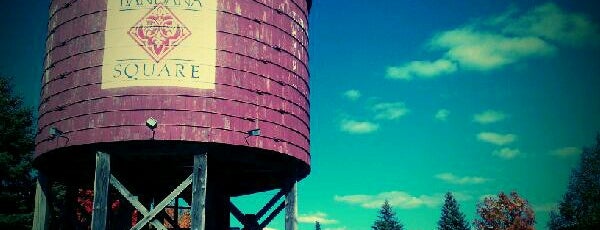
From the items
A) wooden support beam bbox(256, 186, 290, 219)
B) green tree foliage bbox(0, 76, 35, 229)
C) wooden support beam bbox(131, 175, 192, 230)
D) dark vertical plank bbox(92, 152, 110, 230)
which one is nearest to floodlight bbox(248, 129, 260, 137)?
wooden support beam bbox(131, 175, 192, 230)

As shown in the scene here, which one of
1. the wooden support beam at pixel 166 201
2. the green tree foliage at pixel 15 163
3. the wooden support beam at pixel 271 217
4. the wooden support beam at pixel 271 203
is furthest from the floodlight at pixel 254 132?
the green tree foliage at pixel 15 163

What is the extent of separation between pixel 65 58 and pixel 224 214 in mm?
4968

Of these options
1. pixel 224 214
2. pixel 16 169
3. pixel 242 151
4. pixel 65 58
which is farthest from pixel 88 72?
pixel 16 169

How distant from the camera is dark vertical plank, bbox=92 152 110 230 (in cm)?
876

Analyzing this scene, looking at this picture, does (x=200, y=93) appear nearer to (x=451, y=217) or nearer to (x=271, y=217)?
(x=271, y=217)

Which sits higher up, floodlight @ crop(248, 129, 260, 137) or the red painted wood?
the red painted wood

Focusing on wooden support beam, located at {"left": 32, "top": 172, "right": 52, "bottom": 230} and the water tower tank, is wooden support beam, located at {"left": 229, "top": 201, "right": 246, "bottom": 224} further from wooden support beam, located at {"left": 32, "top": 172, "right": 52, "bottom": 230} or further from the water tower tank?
wooden support beam, located at {"left": 32, "top": 172, "right": 52, "bottom": 230}

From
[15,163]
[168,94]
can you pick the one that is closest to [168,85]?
[168,94]

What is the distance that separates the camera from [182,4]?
9461mm

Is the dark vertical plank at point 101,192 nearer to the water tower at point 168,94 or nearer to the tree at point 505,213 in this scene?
the water tower at point 168,94

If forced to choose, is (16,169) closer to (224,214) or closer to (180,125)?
(224,214)

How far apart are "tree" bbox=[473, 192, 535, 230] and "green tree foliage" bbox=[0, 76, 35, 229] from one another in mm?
30329

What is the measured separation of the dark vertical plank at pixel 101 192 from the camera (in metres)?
8.76

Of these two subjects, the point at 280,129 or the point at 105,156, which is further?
the point at 280,129
